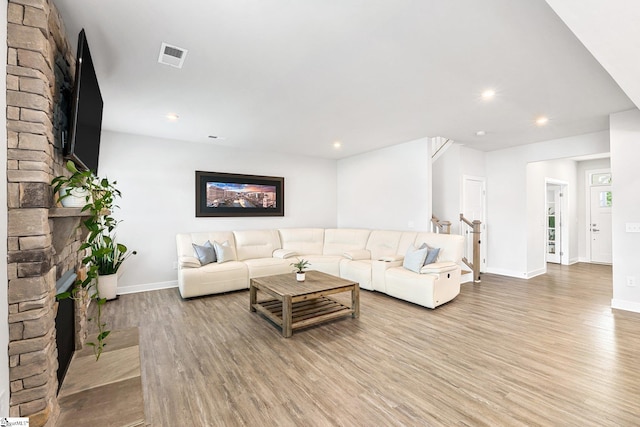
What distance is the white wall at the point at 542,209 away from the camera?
572 cm

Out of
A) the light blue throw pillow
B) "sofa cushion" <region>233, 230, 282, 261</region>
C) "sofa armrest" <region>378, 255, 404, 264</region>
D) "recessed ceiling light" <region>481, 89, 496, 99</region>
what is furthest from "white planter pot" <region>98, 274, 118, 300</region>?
"recessed ceiling light" <region>481, 89, 496, 99</region>

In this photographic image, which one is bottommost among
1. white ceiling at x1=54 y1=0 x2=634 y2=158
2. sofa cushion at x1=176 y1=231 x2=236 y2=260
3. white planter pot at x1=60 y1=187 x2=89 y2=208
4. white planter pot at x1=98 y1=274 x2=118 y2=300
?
white planter pot at x1=98 y1=274 x2=118 y2=300

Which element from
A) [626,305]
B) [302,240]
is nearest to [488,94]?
[626,305]

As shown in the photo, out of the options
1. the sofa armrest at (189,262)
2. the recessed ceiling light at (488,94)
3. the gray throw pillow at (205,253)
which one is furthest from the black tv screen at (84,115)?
the recessed ceiling light at (488,94)

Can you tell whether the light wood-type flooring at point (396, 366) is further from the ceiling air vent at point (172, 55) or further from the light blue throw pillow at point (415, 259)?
the ceiling air vent at point (172, 55)

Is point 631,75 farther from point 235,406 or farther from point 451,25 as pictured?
point 235,406

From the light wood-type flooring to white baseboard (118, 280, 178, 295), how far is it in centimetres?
72

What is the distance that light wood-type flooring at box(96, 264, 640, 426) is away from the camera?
1831 millimetres

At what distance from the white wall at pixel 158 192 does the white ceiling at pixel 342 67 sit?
0.48 m

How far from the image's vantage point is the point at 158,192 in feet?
15.9

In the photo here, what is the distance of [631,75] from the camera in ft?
7.23

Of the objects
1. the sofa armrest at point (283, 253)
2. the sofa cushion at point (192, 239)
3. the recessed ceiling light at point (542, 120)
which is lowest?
the sofa armrest at point (283, 253)

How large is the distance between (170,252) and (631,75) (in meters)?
5.88

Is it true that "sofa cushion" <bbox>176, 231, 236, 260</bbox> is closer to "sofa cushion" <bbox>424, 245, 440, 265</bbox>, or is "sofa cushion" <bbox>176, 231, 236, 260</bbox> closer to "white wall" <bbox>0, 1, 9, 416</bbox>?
"sofa cushion" <bbox>424, 245, 440, 265</bbox>
